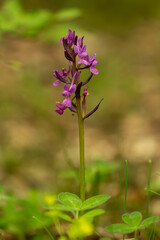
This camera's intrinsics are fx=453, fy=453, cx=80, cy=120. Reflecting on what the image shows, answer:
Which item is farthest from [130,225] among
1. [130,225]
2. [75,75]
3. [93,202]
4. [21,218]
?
[21,218]

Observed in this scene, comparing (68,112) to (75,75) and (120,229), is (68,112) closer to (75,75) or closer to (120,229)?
(75,75)

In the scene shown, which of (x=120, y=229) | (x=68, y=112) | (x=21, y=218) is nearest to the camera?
(x=120, y=229)

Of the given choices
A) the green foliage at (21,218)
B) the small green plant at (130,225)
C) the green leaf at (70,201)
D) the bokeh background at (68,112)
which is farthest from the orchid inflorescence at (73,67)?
the bokeh background at (68,112)

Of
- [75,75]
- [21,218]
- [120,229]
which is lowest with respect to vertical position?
[21,218]

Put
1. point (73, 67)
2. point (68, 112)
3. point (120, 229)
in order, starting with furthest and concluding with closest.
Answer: point (68, 112) < point (73, 67) < point (120, 229)

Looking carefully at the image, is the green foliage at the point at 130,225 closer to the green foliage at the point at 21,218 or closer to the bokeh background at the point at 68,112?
the green foliage at the point at 21,218

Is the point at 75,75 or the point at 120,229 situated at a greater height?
the point at 75,75

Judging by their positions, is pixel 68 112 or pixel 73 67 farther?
pixel 68 112

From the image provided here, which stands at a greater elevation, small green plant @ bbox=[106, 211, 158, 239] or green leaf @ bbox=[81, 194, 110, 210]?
green leaf @ bbox=[81, 194, 110, 210]

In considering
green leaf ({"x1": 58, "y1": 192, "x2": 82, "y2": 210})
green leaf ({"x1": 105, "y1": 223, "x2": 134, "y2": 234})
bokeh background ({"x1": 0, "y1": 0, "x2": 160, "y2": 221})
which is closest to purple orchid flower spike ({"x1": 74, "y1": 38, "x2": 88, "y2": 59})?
green leaf ({"x1": 58, "y1": 192, "x2": 82, "y2": 210})

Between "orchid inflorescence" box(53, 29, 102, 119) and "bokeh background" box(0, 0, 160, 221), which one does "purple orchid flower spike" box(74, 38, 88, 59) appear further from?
"bokeh background" box(0, 0, 160, 221)
